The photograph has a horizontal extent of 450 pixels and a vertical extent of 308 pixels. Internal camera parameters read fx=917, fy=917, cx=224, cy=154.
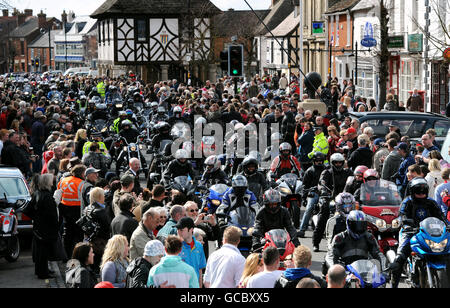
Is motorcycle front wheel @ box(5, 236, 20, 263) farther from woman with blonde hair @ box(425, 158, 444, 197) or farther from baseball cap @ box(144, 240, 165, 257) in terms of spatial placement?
woman with blonde hair @ box(425, 158, 444, 197)

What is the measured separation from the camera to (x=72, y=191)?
14.5 m

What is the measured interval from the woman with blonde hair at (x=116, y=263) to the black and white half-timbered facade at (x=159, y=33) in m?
62.5

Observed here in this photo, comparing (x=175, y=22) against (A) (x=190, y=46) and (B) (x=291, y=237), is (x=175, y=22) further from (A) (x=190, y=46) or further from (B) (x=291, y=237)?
(B) (x=291, y=237)

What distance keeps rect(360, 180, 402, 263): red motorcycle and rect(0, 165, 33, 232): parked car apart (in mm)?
5834

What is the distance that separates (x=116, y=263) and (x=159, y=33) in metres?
65.0

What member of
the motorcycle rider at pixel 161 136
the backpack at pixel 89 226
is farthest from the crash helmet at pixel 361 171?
the motorcycle rider at pixel 161 136

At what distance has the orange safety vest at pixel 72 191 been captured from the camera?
568 inches

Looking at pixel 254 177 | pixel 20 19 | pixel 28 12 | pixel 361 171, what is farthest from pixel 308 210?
pixel 28 12

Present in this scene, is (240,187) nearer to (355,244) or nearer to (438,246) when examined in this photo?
(355,244)

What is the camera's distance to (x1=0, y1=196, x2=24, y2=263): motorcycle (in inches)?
569

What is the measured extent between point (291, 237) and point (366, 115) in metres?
11.1

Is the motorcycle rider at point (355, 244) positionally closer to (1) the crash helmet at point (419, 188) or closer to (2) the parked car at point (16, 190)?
(1) the crash helmet at point (419, 188)

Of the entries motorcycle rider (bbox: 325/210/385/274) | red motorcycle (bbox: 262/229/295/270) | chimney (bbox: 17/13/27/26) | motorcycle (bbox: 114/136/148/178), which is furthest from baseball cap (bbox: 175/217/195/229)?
chimney (bbox: 17/13/27/26)

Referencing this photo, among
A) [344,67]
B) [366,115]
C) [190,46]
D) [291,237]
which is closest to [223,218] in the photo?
[291,237]
